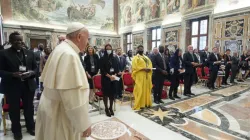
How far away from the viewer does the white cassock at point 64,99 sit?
1180 mm

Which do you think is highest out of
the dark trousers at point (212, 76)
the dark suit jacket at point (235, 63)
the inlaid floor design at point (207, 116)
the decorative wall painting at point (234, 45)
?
the decorative wall painting at point (234, 45)

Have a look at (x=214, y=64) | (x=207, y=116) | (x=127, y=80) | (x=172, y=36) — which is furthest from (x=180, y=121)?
(x=172, y=36)

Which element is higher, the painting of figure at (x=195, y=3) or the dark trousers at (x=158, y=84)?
the painting of figure at (x=195, y=3)

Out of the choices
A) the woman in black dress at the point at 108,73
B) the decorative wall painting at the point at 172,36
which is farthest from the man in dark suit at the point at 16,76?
the decorative wall painting at the point at 172,36

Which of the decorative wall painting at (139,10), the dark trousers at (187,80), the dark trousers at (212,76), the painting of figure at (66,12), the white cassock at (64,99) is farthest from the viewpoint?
the painting of figure at (66,12)

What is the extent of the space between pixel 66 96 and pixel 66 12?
59.4ft

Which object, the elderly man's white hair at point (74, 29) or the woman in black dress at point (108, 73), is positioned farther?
the woman in black dress at point (108, 73)

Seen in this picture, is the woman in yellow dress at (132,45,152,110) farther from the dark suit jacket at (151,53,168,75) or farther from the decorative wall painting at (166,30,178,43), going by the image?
the decorative wall painting at (166,30,178,43)

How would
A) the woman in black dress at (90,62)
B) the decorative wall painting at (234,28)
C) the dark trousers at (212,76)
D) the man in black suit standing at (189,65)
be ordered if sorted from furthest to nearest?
the decorative wall painting at (234,28) → the dark trousers at (212,76) → the man in black suit standing at (189,65) → the woman in black dress at (90,62)

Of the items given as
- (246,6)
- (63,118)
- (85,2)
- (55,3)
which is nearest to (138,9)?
(85,2)

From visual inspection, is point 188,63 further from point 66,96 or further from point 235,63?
point 66,96

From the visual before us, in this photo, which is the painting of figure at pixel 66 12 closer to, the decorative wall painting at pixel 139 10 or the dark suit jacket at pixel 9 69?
the decorative wall painting at pixel 139 10

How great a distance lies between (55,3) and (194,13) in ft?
45.4

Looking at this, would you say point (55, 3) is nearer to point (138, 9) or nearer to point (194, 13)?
point (138, 9)
